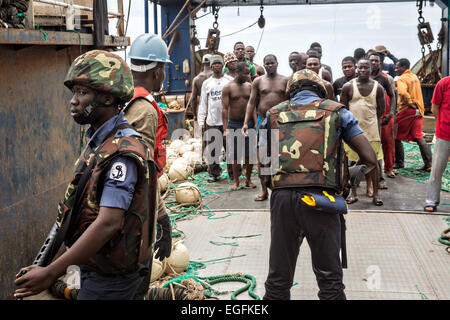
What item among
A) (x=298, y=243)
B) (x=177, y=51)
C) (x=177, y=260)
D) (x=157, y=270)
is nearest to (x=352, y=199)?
(x=177, y=260)

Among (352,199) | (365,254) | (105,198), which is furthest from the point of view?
(352,199)

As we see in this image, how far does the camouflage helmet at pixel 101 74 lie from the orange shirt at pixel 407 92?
8265mm

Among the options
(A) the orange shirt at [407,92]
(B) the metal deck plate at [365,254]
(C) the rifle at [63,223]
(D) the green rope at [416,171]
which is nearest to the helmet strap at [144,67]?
(C) the rifle at [63,223]

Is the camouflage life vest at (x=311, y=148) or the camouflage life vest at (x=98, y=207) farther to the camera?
the camouflage life vest at (x=311, y=148)

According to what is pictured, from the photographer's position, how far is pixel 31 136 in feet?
14.6

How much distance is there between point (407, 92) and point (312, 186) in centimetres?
700

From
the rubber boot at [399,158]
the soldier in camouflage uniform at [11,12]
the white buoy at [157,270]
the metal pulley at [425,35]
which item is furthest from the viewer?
the metal pulley at [425,35]

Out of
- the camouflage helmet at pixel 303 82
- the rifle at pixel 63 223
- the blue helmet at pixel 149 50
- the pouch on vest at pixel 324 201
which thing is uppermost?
the blue helmet at pixel 149 50

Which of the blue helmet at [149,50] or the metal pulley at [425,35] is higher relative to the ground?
the metal pulley at [425,35]

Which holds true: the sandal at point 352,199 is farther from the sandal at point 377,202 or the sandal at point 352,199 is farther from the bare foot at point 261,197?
the bare foot at point 261,197

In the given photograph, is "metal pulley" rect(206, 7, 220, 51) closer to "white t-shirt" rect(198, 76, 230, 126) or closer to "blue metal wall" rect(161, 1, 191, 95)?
"blue metal wall" rect(161, 1, 191, 95)

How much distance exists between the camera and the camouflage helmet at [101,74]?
2209 mm

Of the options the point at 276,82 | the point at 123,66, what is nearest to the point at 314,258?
the point at 123,66

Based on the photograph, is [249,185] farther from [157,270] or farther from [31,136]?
[31,136]
